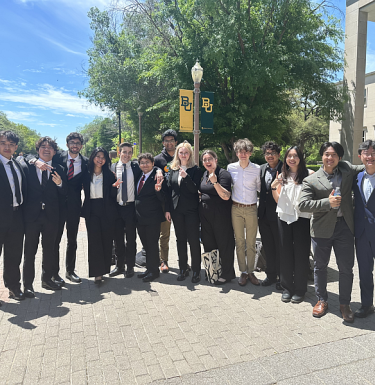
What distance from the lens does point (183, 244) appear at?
16.0 ft

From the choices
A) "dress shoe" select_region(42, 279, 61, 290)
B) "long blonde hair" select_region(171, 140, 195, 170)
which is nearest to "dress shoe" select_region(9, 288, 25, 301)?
"dress shoe" select_region(42, 279, 61, 290)

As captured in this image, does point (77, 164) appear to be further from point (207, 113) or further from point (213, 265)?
point (207, 113)

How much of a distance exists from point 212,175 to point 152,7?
1877 centimetres

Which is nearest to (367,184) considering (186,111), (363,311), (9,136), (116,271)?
(363,311)

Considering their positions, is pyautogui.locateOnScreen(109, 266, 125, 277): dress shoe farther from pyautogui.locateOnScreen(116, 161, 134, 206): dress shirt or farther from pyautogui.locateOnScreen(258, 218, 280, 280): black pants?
pyautogui.locateOnScreen(258, 218, 280, 280): black pants

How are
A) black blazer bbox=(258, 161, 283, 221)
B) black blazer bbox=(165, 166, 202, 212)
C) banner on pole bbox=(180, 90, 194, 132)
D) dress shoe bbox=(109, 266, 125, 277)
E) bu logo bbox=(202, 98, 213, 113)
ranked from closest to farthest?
1. black blazer bbox=(258, 161, 283, 221)
2. black blazer bbox=(165, 166, 202, 212)
3. dress shoe bbox=(109, 266, 125, 277)
4. banner on pole bbox=(180, 90, 194, 132)
5. bu logo bbox=(202, 98, 213, 113)

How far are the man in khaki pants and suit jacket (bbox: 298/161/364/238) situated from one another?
2.99 feet

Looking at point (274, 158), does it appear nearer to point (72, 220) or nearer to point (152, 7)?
point (72, 220)

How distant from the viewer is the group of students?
143 inches

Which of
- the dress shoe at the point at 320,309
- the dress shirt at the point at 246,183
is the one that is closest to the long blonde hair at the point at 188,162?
the dress shirt at the point at 246,183

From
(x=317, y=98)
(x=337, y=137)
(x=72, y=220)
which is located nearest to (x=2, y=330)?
(x=72, y=220)

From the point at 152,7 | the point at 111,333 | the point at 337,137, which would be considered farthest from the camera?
the point at 337,137

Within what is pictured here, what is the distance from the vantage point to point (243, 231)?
182 inches

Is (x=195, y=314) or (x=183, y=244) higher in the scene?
(x=183, y=244)
